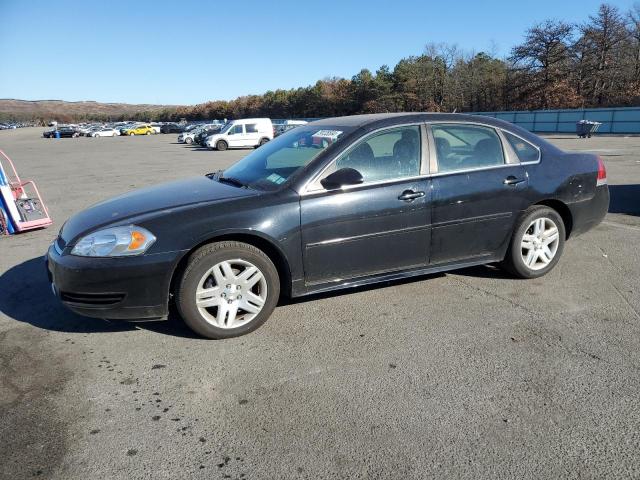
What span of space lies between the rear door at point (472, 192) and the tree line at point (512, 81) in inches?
2012

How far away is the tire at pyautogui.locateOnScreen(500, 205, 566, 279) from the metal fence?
30787 mm

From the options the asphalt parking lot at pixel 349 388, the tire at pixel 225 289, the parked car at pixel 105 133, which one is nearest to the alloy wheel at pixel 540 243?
the asphalt parking lot at pixel 349 388

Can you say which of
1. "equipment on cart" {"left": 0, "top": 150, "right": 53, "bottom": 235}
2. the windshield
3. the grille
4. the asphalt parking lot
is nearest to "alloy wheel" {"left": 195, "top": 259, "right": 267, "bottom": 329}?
the asphalt parking lot

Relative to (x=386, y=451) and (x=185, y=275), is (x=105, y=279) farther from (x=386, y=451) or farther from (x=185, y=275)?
(x=386, y=451)

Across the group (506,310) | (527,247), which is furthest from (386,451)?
(527,247)

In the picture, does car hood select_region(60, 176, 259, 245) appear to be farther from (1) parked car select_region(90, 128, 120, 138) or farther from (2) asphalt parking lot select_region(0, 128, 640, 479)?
(1) parked car select_region(90, 128, 120, 138)

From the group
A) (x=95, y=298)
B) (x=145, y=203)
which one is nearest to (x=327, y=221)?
(x=145, y=203)

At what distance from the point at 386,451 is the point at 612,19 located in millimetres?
61748

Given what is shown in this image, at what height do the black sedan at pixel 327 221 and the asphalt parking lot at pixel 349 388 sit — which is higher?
the black sedan at pixel 327 221

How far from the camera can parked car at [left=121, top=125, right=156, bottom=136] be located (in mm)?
70438

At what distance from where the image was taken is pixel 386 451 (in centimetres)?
240

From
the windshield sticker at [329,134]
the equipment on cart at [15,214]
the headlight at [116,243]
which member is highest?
the windshield sticker at [329,134]

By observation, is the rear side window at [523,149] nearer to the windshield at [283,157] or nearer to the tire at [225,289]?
the windshield at [283,157]

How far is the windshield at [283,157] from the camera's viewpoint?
3984mm
